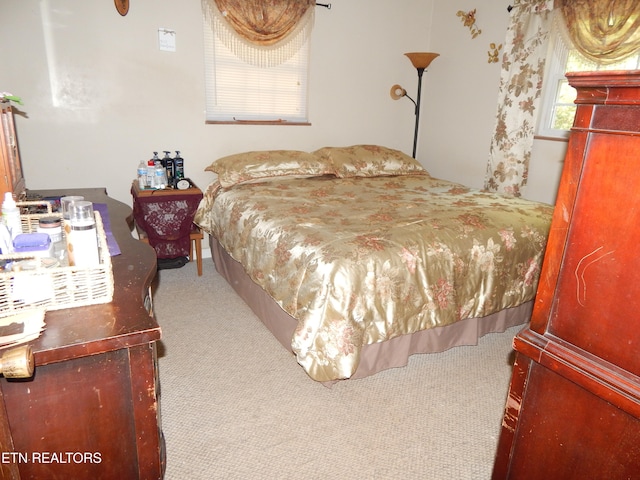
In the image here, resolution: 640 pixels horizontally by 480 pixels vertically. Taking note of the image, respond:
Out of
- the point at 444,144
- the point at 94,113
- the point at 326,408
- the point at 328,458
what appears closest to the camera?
the point at 328,458

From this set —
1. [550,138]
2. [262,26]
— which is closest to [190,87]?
[262,26]

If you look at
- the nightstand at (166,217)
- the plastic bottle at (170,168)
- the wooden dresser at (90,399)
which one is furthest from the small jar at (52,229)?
the plastic bottle at (170,168)

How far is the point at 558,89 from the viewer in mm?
3143

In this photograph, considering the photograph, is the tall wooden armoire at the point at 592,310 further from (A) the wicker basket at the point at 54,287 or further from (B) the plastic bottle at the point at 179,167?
(B) the plastic bottle at the point at 179,167

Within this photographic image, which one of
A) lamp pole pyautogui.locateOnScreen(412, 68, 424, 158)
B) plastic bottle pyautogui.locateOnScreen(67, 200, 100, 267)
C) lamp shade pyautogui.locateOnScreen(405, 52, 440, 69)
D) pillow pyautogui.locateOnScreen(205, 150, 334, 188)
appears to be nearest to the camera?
plastic bottle pyautogui.locateOnScreen(67, 200, 100, 267)

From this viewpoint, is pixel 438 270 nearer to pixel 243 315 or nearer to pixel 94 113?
pixel 243 315

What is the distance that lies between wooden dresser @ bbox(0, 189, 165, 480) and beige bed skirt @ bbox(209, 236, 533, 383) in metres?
1.10

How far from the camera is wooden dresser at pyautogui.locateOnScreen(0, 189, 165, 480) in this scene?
0.87 m

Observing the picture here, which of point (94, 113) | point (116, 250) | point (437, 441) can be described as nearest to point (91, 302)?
point (116, 250)

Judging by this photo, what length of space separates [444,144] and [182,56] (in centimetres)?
246

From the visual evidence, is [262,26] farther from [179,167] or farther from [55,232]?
[55,232]

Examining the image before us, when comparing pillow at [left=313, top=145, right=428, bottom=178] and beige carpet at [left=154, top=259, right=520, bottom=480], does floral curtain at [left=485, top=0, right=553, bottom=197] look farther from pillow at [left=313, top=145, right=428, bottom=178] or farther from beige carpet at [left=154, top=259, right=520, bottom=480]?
beige carpet at [left=154, top=259, right=520, bottom=480]

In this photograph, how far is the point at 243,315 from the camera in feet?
8.63

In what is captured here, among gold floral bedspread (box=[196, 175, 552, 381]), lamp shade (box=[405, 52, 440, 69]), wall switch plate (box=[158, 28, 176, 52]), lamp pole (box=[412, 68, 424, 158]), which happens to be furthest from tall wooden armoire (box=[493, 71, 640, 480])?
lamp pole (box=[412, 68, 424, 158])
